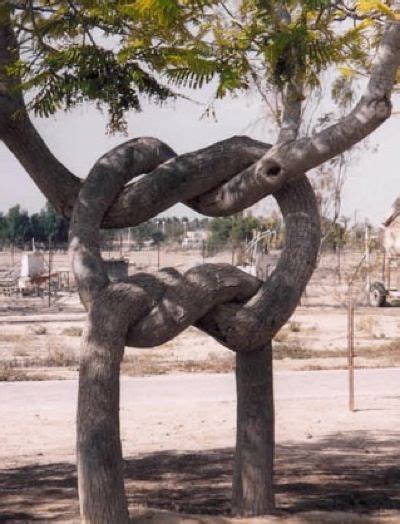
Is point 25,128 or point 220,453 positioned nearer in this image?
point 25,128

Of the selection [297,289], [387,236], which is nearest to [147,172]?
[297,289]

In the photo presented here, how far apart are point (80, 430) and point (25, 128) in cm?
193

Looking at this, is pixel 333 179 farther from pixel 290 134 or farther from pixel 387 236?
pixel 290 134

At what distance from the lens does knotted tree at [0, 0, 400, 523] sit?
5820 mm

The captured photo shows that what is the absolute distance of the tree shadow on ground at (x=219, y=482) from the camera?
7555 mm

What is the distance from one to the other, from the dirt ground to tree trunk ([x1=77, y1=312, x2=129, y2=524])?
23.3 inches

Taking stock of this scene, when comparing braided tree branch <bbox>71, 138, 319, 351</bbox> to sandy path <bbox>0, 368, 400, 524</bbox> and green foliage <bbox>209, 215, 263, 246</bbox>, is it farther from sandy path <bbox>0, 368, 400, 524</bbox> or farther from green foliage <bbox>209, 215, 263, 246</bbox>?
green foliage <bbox>209, 215, 263, 246</bbox>

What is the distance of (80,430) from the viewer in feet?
19.1

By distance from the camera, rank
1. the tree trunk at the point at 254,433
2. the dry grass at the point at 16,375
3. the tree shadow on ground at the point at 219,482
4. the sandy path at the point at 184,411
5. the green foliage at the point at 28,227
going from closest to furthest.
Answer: the tree trunk at the point at 254,433, the tree shadow on ground at the point at 219,482, the sandy path at the point at 184,411, the dry grass at the point at 16,375, the green foliage at the point at 28,227

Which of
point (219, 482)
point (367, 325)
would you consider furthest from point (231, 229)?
point (219, 482)

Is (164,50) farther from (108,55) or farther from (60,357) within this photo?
(60,357)

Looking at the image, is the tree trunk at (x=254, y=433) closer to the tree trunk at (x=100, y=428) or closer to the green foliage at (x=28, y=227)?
the tree trunk at (x=100, y=428)

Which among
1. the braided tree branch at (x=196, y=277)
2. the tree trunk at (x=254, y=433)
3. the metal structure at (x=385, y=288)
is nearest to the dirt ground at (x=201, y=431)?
the tree trunk at (x=254, y=433)

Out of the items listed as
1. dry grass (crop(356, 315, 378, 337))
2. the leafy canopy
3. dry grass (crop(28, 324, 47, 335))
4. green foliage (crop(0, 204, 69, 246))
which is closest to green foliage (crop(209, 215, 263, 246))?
green foliage (crop(0, 204, 69, 246))
